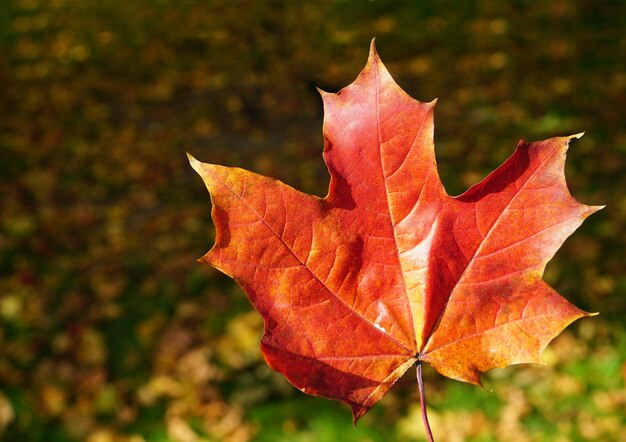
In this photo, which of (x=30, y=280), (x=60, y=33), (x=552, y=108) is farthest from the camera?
(x=60, y=33)

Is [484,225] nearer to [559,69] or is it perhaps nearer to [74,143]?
[74,143]

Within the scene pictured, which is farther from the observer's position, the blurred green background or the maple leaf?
the blurred green background

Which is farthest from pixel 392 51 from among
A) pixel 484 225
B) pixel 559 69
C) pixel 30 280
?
pixel 484 225

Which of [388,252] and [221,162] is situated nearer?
[388,252]

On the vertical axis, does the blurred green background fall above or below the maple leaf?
below

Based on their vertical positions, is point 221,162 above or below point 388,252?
below
